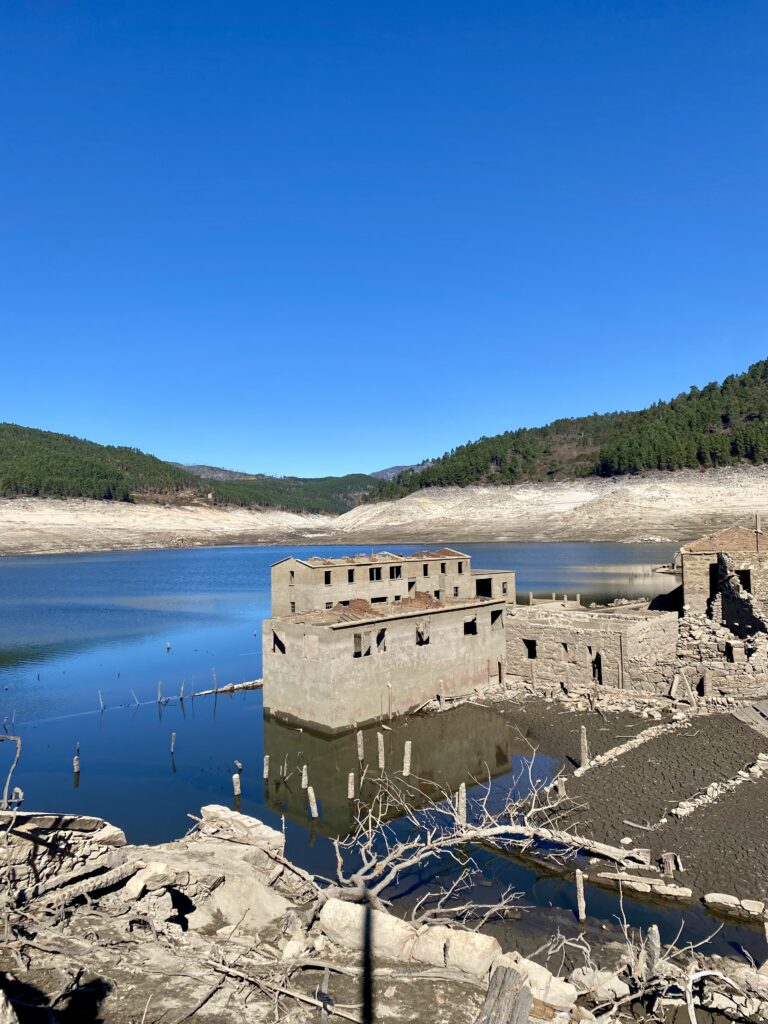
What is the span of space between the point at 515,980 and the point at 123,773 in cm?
2676

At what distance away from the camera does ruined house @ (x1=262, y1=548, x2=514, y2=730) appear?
32.8m

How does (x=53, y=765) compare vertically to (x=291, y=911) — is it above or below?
below

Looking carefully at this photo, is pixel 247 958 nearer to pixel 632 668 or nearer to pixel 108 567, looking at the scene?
pixel 632 668

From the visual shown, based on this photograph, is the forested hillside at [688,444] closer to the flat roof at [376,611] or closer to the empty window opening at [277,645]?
the flat roof at [376,611]

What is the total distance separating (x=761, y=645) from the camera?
31.4 m

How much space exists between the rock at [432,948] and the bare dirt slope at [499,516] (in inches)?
4885

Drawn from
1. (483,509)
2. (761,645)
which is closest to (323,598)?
(761,645)

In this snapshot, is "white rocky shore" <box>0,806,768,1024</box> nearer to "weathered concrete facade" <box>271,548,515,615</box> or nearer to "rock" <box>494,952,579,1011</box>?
"rock" <box>494,952,579,1011</box>

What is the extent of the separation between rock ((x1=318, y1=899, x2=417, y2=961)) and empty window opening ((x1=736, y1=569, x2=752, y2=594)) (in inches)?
1136

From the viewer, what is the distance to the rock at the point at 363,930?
452 inches

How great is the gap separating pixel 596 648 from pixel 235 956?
2810 cm

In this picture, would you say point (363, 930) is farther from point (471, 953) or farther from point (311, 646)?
point (311, 646)

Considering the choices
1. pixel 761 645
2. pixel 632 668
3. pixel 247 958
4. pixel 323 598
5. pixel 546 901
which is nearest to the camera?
pixel 247 958

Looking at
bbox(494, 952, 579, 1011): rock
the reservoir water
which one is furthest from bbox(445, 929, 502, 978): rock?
the reservoir water
